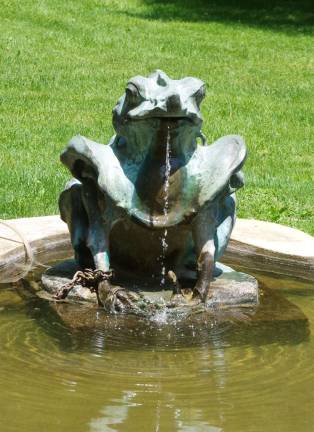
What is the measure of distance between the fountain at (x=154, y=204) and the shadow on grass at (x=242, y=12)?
15.4 metres

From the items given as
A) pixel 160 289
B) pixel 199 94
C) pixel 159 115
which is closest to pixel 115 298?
pixel 160 289

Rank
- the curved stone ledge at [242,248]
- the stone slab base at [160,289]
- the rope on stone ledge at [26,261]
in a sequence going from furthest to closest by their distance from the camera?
the curved stone ledge at [242,248], the rope on stone ledge at [26,261], the stone slab base at [160,289]

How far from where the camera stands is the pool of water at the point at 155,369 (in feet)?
15.0

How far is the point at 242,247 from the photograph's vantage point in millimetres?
7312

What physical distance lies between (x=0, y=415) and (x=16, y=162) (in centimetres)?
592

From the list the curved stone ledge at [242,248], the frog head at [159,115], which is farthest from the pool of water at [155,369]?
the frog head at [159,115]

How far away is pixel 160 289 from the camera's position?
20.0 feet

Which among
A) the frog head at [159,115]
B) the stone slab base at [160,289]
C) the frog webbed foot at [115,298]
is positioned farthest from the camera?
the stone slab base at [160,289]

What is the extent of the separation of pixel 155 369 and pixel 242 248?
2253mm

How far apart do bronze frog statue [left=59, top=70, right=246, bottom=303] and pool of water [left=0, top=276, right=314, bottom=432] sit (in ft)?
1.05

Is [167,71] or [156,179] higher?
[156,179]

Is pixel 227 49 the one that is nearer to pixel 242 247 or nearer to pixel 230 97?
pixel 230 97

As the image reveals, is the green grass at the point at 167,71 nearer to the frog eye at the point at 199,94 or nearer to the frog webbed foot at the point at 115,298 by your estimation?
the frog webbed foot at the point at 115,298

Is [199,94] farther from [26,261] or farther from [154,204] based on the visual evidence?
[26,261]
